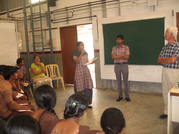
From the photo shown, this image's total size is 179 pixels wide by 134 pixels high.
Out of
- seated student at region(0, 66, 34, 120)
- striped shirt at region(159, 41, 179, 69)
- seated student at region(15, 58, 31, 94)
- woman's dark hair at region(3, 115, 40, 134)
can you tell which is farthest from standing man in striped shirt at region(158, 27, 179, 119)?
seated student at region(15, 58, 31, 94)

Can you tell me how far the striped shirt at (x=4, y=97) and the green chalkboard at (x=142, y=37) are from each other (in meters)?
3.34

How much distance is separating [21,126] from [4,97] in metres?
1.47

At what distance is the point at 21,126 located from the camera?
1.02m

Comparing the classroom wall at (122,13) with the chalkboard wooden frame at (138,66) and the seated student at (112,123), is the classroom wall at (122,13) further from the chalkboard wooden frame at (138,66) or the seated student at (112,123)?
the seated student at (112,123)

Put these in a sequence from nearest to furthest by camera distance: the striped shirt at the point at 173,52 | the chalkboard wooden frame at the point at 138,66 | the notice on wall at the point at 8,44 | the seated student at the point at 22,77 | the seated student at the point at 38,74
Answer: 1. the striped shirt at the point at 173,52
2. the chalkboard wooden frame at the point at 138,66
3. the seated student at the point at 22,77
4. the notice on wall at the point at 8,44
5. the seated student at the point at 38,74

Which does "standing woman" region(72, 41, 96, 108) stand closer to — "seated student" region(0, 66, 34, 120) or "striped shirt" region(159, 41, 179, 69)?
"seated student" region(0, 66, 34, 120)

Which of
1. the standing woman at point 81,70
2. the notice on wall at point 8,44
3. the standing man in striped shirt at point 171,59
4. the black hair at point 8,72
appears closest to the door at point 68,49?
the notice on wall at point 8,44

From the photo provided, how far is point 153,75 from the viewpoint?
4398 millimetres

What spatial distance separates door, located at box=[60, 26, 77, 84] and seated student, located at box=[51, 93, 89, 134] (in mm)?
4798

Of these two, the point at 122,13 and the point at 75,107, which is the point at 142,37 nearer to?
the point at 122,13

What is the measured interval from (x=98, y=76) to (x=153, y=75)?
1.80m

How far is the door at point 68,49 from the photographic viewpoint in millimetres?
6109

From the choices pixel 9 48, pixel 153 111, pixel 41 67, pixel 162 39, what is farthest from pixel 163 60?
pixel 9 48

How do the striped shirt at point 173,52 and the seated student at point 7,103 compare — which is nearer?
the seated student at point 7,103
